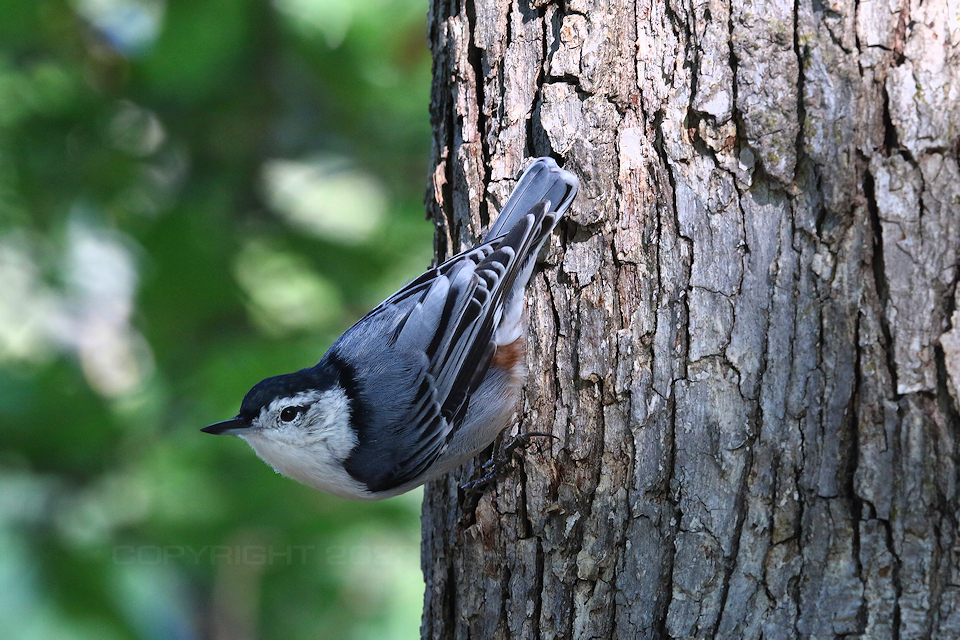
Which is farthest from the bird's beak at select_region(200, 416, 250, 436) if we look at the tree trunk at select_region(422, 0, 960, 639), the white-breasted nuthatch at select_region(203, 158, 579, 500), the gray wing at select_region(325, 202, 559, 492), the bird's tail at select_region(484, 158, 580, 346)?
the bird's tail at select_region(484, 158, 580, 346)

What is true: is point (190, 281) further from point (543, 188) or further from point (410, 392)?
point (543, 188)

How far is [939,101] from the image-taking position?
4.17 ft

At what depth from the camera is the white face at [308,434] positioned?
1.92 m

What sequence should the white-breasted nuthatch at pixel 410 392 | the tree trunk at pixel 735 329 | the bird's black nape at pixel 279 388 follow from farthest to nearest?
the bird's black nape at pixel 279 388 → the white-breasted nuthatch at pixel 410 392 → the tree trunk at pixel 735 329

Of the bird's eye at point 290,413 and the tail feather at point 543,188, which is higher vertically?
the tail feather at point 543,188

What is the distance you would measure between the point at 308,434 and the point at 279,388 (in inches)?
5.8

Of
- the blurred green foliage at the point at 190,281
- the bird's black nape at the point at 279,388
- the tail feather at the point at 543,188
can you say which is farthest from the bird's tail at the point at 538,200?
the blurred green foliage at the point at 190,281

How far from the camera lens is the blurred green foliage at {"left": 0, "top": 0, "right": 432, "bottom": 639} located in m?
2.86

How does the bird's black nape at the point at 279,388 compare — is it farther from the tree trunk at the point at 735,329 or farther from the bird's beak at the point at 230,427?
the tree trunk at the point at 735,329

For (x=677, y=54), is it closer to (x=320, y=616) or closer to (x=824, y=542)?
(x=824, y=542)

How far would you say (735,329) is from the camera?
4.59ft

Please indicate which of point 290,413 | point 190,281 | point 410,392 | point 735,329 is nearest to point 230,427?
point 290,413

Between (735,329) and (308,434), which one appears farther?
(308,434)

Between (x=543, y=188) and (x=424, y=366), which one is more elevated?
(x=543, y=188)
